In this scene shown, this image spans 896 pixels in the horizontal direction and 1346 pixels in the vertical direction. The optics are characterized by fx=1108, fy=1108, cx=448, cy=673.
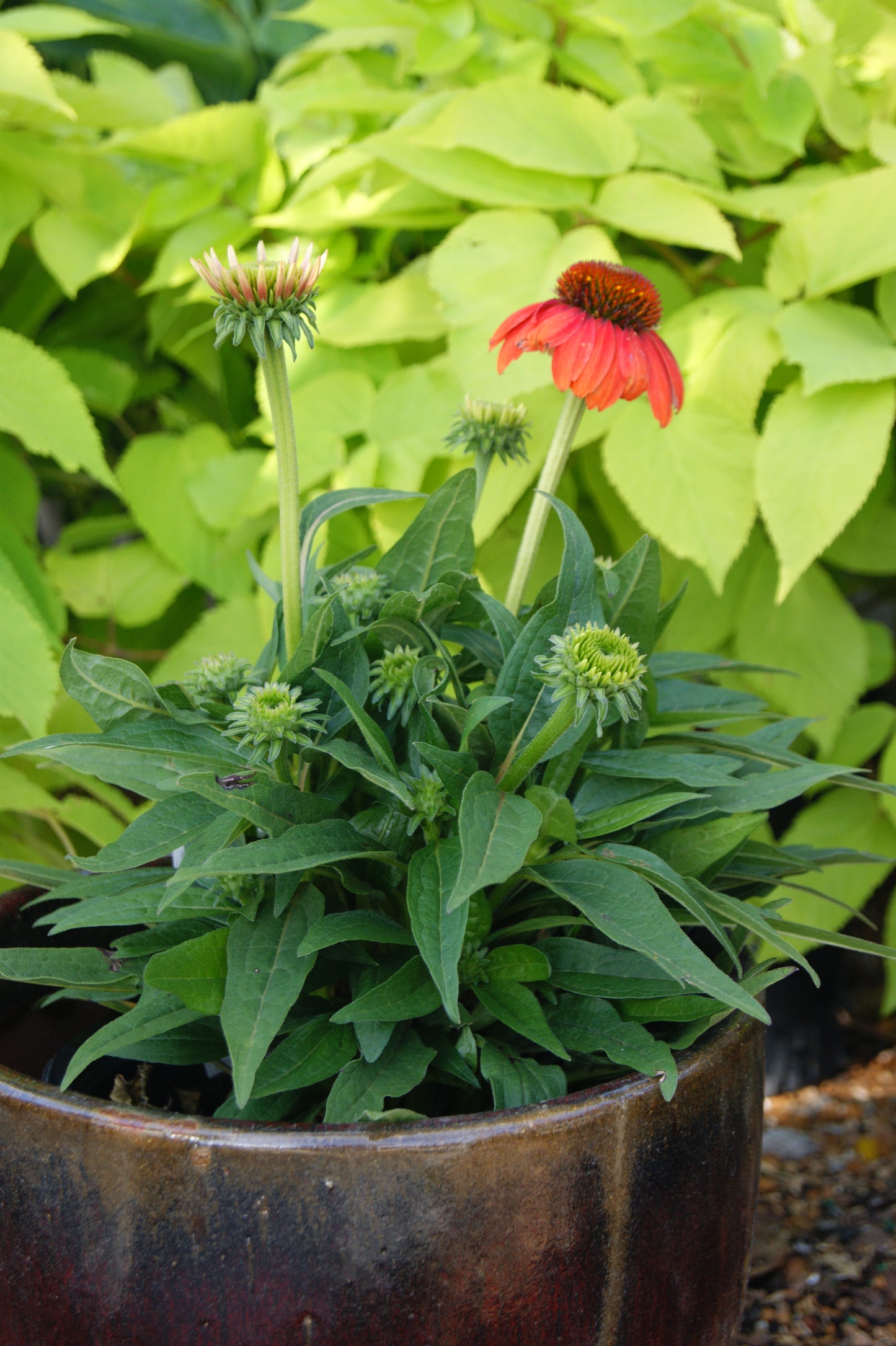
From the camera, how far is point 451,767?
0.41 metres

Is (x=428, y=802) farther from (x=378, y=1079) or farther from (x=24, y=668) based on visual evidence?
(x=24, y=668)

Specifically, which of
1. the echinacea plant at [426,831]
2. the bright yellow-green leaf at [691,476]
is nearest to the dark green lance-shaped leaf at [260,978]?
the echinacea plant at [426,831]

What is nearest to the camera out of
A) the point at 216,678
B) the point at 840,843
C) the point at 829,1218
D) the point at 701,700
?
the point at 216,678

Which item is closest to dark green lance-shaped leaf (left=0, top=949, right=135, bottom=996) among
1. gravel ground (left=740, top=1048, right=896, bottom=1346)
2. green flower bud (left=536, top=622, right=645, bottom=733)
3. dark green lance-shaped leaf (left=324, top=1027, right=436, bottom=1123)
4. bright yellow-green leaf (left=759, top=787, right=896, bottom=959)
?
dark green lance-shaped leaf (left=324, top=1027, right=436, bottom=1123)

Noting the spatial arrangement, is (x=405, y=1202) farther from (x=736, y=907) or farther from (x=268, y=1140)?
(x=736, y=907)

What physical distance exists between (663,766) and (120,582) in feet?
2.11

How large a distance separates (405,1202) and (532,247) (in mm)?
615

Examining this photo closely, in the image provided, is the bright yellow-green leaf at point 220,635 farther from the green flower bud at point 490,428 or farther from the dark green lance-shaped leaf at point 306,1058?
the dark green lance-shaped leaf at point 306,1058

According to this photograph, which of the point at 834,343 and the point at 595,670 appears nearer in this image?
the point at 595,670

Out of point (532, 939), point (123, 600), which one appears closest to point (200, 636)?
point (123, 600)

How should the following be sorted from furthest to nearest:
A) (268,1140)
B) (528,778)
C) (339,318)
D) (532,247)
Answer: (339,318) < (532,247) < (528,778) < (268,1140)

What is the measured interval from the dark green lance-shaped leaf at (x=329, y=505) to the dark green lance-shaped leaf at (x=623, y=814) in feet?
0.48

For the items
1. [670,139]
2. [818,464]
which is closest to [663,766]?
[818,464]

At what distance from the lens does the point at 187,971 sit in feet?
1.25
